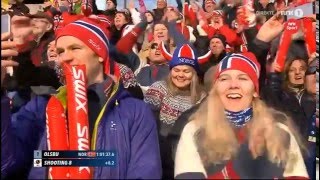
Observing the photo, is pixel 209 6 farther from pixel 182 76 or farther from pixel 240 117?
pixel 240 117

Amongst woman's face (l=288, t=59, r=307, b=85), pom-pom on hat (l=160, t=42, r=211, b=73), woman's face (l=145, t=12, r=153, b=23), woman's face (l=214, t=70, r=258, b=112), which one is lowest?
woman's face (l=214, t=70, r=258, b=112)

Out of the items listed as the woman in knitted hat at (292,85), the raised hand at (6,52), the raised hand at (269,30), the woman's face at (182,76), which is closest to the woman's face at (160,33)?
the woman's face at (182,76)

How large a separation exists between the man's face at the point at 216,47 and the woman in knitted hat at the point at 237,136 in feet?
0.18

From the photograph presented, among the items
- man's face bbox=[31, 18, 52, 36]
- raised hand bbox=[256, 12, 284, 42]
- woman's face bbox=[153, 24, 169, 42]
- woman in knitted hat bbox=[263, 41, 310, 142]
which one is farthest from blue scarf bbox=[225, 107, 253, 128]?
man's face bbox=[31, 18, 52, 36]

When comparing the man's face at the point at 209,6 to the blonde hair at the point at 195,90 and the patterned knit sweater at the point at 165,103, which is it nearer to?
the blonde hair at the point at 195,90

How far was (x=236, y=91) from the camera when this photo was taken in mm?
2975

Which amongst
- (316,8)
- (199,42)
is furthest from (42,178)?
(316,8)

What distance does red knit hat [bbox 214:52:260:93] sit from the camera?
2.98 meters

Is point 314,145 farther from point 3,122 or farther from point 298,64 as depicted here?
point 3,122

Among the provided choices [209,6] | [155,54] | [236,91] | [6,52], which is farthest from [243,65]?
[6,52]

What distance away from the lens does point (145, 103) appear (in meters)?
3.01

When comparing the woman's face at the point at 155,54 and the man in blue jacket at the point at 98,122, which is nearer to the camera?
the man in blue jacket at the point at 98,122

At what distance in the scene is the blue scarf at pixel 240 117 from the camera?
2975 mm

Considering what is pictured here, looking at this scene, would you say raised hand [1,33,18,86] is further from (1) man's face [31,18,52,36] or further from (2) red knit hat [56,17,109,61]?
(2) red knit hat [56,17,109,61]
